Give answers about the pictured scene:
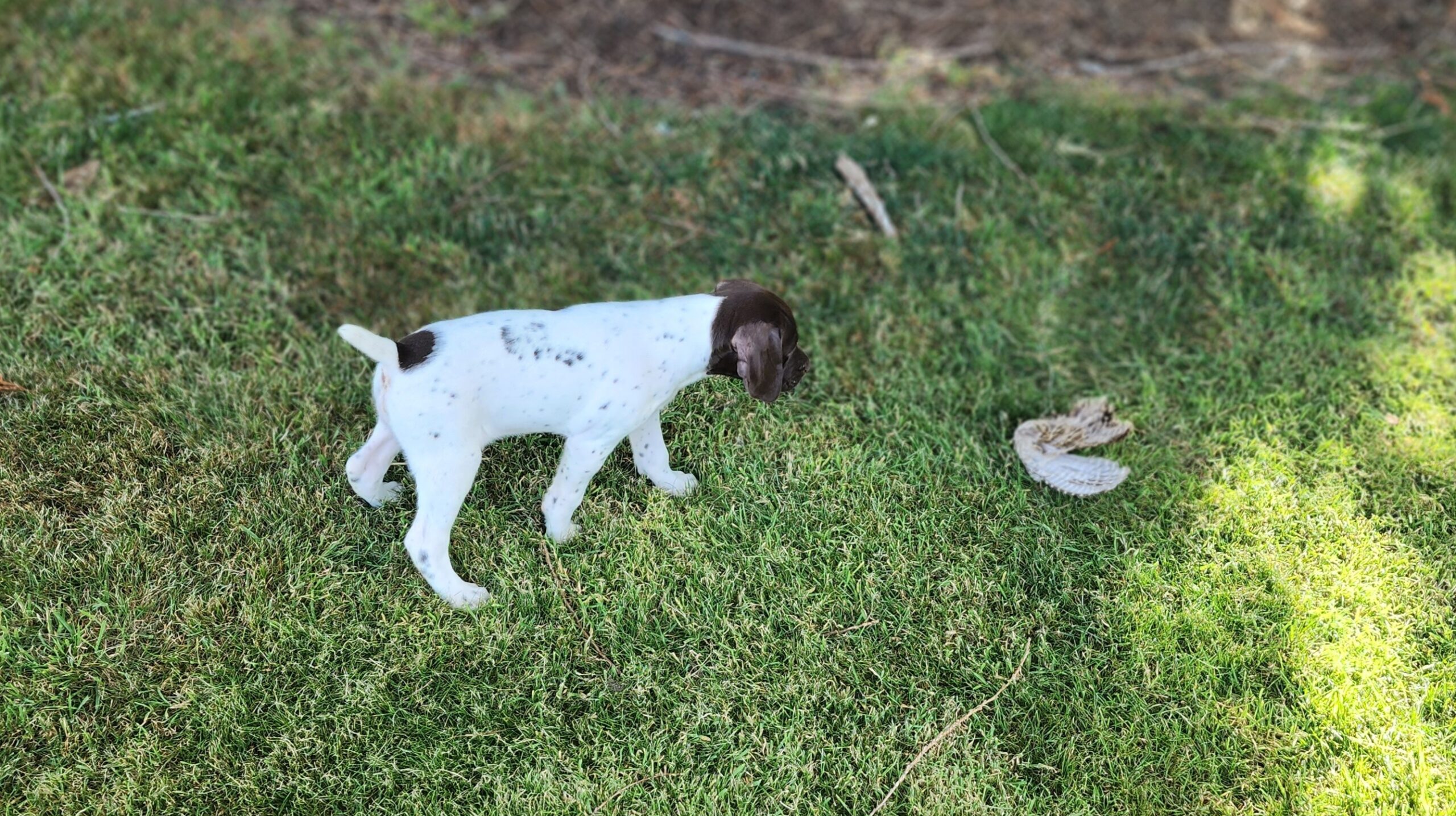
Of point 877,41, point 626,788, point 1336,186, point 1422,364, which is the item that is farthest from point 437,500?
point 1336,186

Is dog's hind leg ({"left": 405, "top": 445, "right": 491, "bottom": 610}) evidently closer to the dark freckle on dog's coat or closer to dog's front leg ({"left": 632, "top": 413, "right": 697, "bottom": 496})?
the dark freckle on dog's coat

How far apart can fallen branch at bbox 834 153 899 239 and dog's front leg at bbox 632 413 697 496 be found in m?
1.68

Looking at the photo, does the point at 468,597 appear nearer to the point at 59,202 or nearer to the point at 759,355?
the point at 759,355

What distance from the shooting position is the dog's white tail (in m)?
2.62

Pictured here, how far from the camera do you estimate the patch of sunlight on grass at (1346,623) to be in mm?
2922

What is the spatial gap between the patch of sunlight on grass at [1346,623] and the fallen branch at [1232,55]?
9.49ft

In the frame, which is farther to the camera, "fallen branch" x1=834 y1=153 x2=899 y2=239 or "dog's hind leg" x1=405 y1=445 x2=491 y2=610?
"fallen branch" x1=834 y1=153 x2=899 y2=239

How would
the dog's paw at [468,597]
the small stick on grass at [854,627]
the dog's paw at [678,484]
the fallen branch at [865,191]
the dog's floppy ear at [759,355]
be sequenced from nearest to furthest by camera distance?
the dog's floppy ear at [759,355] < the dog's paw at [468,597] < the small stick on grass at [854,627] < the dog's paw at [678,484] < the fallen branch at [865,191]

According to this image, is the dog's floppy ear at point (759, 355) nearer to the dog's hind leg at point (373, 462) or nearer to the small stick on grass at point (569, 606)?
the small stick on grass at point (569, 606)

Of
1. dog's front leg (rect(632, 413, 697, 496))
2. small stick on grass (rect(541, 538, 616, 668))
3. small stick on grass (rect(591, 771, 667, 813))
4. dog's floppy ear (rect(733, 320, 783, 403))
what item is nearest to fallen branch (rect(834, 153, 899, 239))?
dog's front leg (rect(632, 413, 697, 496))

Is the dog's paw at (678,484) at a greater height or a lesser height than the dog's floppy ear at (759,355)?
lesser

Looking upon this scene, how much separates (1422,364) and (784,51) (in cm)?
358

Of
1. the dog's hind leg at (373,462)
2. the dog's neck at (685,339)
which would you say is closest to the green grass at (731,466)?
the dog's hind leg at (373,462)

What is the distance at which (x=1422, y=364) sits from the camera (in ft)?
13.7
